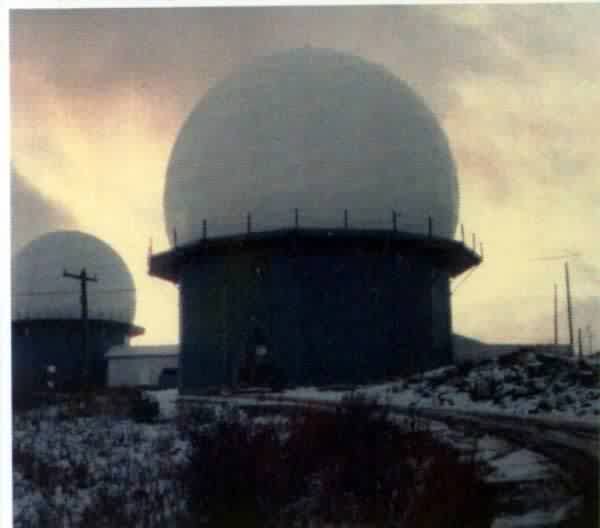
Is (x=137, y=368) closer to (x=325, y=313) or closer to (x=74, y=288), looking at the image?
(x=74, y=288)

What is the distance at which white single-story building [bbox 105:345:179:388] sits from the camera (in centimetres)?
3903

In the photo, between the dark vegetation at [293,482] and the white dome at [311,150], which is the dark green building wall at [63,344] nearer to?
the white dome at [311,150]

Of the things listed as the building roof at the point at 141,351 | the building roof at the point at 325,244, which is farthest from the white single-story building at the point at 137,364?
the building roof at the point at 325,244

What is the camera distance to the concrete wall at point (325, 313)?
78.0 feet

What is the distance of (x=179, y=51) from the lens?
11383 mm

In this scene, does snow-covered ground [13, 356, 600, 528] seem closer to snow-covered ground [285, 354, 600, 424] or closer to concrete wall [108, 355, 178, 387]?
snow-covered ground [285, 354, 600, 424]

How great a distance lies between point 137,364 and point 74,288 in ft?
17.2

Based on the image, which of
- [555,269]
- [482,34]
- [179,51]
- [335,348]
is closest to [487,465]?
[555,269]

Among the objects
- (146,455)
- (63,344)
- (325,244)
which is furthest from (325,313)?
(63,344)

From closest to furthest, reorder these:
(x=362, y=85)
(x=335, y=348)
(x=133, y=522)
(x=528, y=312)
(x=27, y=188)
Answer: (x=133, y=522), (x=27, y=188), (x=528, y=312), (x=362, y=85), (x=335, y=348)

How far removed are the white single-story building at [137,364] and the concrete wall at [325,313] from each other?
14604 millimetres

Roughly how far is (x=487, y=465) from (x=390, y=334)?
13.9 metres

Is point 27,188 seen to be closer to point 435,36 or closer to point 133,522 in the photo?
point 133,522

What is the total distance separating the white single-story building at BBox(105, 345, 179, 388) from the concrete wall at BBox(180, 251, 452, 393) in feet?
47.9
